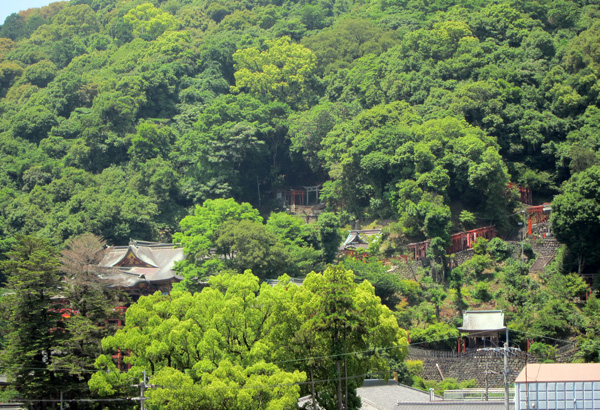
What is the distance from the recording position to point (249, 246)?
177 ft

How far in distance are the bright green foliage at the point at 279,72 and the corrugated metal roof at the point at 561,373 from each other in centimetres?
4500

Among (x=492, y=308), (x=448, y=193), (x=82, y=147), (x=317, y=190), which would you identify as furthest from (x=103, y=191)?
(x=492, y=308)

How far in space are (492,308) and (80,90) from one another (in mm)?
44102

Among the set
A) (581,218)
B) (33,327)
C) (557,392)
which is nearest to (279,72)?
(581,218)

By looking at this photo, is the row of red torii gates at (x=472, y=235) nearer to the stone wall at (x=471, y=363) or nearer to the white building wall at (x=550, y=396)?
the stone wall at (x=471, y=363)

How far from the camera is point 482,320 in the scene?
48469 millimetres

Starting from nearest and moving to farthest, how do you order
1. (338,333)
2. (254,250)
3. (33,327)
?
(338,333), (33,327), (254,250)

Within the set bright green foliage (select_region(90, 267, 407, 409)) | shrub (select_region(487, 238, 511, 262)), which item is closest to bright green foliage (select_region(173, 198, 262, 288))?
shrub (select_region(487, 238, 511, 262))

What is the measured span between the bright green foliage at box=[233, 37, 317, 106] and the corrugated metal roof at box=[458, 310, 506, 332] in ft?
105

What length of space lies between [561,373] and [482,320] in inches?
572

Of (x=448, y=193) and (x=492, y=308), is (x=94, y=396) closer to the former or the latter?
(x=492, y=308)

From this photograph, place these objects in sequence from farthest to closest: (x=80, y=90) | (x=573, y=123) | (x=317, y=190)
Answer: (x=80, y=90), (x=317, y=190), (x=573, y=123)

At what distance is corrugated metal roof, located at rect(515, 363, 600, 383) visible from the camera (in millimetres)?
33250

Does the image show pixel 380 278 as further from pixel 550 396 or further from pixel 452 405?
pixel 550 396
